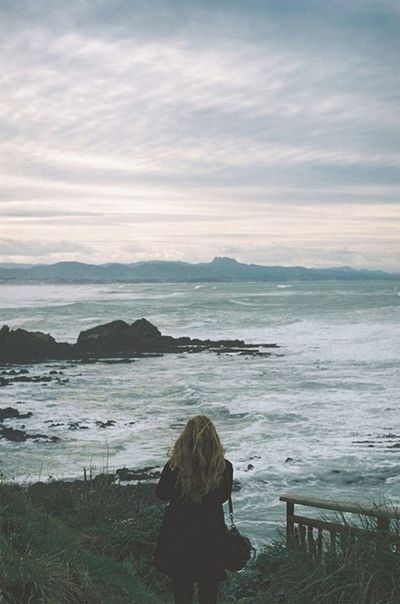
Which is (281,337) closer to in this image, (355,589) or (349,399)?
(349,399)

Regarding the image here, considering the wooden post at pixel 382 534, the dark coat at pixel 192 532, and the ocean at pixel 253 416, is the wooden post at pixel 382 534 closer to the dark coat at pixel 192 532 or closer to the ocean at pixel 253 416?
the dark coat at pixel 192 532

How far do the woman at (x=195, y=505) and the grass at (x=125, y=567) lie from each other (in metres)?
0.90

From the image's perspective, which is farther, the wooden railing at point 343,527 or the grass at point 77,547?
the wooden railing at point 343,527

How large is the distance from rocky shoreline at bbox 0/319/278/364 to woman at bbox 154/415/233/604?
3027 centimetres

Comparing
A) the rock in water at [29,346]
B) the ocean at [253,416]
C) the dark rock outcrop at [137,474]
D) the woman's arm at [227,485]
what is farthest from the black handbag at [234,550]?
the rock in water at [29,346]

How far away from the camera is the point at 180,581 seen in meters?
3.68

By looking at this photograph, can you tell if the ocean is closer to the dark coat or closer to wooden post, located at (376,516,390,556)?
wooden post, located at (376,516,390,556)

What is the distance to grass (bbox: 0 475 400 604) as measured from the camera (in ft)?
13.2

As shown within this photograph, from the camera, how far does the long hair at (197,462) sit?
3.50m

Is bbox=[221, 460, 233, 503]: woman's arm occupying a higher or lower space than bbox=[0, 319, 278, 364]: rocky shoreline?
higher

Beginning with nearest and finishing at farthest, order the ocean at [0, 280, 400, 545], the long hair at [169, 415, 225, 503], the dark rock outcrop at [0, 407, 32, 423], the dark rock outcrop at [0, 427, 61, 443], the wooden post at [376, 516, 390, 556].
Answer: the long hair at [169, 415, 225, 503] → the wooden post at [376, 516, 390, 556] → the ocean at [0, 280, 400, 545] → the dark rock outcrop at [0, 427, 61, 443] → the dark rock outcrop at [0, 407, 32, 423]

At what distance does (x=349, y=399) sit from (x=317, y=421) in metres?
3.63

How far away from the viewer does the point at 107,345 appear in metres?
37.7

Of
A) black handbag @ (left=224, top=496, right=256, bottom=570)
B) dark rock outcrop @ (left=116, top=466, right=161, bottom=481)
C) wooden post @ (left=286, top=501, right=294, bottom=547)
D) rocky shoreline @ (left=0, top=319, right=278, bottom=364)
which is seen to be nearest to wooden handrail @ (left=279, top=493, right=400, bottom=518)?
wooden post @ (left=286, top=501, right=294, bottom=547)
